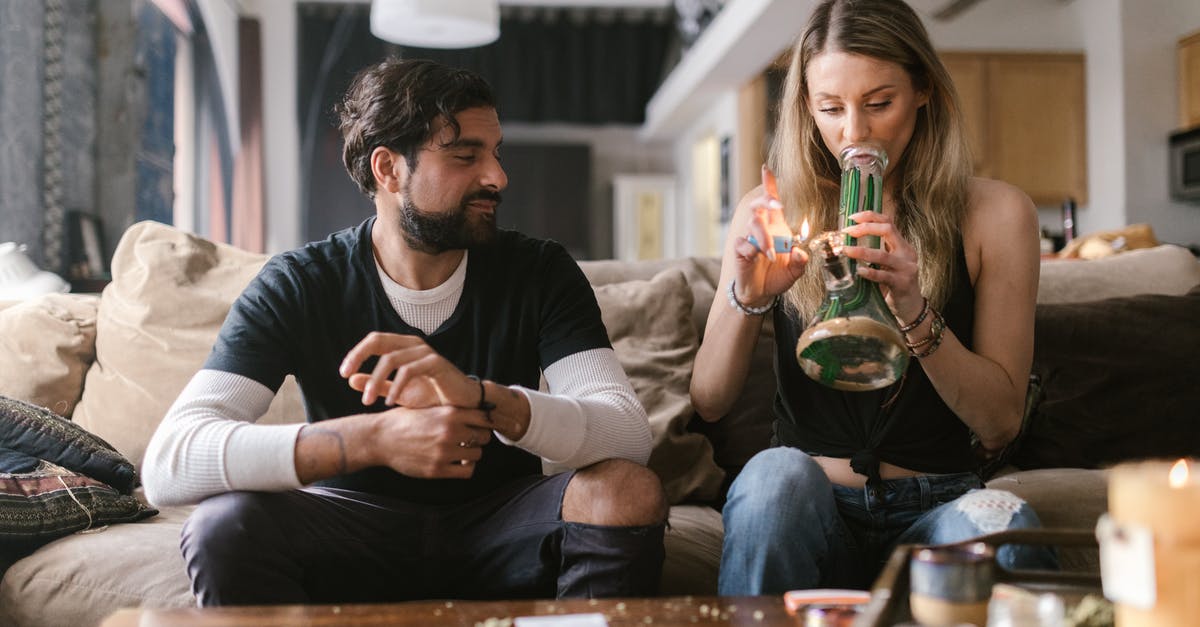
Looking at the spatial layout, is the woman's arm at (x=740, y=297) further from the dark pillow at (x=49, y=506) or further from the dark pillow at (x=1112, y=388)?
the dark pillow at (x=49, y=506)

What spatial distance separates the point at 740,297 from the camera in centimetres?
137

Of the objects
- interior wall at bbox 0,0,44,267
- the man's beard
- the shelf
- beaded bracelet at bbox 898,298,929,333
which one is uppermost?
the shelf

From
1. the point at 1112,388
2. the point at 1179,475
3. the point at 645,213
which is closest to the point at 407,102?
the point at 1179,475

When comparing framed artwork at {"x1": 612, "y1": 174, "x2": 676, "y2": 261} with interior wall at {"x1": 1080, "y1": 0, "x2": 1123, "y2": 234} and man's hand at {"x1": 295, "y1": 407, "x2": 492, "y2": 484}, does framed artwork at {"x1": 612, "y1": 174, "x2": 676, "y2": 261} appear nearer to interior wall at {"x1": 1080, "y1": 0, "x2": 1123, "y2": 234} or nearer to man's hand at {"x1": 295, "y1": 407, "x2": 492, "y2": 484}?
interior wall at {"x1": 1080, "y1": 0, "x2": 1123, "y2": 234}

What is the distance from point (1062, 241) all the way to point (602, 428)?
4119 mm

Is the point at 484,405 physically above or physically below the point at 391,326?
below

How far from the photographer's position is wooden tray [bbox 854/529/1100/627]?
891mm

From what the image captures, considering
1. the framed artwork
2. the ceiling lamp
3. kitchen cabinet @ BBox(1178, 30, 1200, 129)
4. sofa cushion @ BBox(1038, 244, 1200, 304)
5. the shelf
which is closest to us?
sofa cushion @ BBox(1038, 244, 1200, 304)

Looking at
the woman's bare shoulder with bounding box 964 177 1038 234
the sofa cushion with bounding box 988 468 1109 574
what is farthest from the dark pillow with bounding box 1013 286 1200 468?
the woman's bare shoulder with bounding box 964 177 1038 234

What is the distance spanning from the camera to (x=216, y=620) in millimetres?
995

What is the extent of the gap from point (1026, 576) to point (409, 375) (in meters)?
0.73

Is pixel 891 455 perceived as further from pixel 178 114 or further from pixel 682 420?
pixel 178 114

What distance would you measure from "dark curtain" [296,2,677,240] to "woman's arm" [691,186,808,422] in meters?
6.02

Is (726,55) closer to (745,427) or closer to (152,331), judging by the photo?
(745,427)
